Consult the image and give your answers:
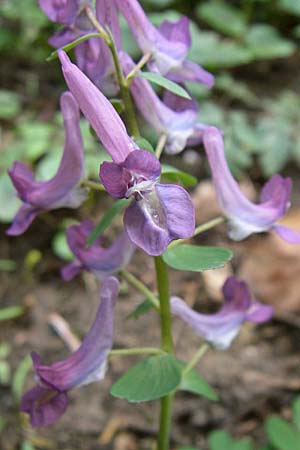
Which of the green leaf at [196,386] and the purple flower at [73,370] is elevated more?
the purple flower at [73,370]

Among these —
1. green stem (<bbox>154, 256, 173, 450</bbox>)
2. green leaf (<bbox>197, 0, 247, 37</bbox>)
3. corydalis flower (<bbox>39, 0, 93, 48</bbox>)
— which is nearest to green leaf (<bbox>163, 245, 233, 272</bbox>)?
green stem (<bbox>154, 256, 173, 450</bbox>)

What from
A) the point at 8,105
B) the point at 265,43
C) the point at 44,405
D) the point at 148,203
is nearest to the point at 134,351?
the point at 44,405

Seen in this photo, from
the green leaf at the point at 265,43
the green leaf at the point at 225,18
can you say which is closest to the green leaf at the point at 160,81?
the green leaf at the point at 265,43

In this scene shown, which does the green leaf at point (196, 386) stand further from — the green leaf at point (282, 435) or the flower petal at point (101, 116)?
the flower petal at point (101, 116)

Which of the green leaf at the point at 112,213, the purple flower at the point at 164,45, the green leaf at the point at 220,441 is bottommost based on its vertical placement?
the green leaf at the point at 220,441

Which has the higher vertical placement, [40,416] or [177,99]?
[177,99]

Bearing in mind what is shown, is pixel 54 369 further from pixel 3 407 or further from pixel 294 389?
pixel 294 389

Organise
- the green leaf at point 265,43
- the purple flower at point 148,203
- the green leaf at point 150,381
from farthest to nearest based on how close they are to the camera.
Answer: the green leaf at point 265,43
the green leaf at point 150,381
the purple flower at point 148,203

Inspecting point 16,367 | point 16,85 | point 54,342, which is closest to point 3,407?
point 16,367

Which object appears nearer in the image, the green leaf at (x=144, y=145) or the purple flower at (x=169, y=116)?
the green leaf at (x=144, y=145)
